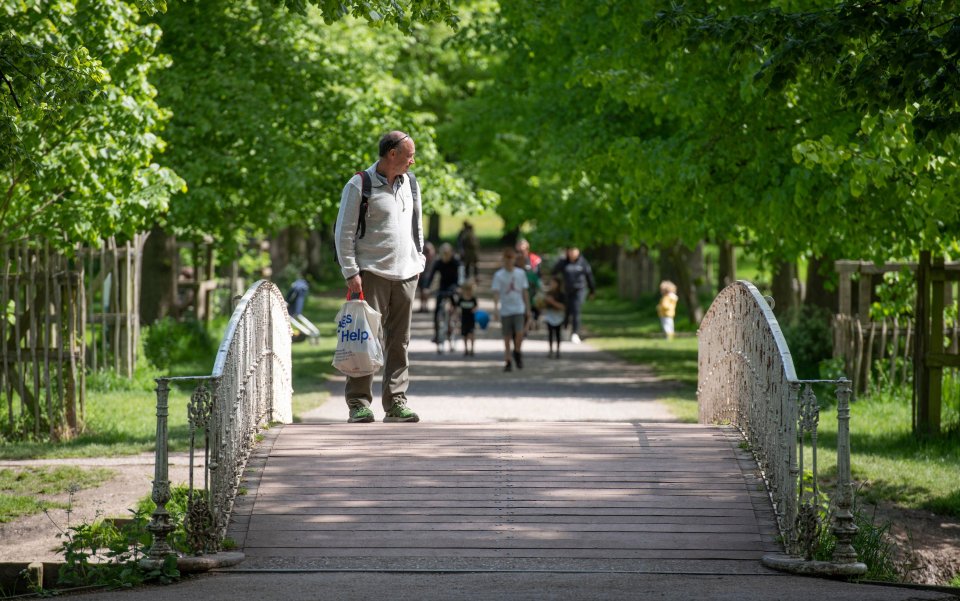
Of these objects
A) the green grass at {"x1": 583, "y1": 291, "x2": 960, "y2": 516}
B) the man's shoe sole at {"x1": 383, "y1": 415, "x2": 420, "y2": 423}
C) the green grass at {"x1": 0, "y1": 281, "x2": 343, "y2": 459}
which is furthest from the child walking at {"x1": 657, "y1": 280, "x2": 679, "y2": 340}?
the man's shoe sole at {"x1": 383, "y1": 415, "x2": 420, "y2": 423}

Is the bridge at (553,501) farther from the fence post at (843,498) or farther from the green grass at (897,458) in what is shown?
the green grass at (897,458)

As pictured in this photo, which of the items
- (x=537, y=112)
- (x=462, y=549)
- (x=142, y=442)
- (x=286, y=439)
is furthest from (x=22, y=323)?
(x=537, y=112)

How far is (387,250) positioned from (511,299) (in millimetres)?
10244

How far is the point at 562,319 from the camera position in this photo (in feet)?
77.9

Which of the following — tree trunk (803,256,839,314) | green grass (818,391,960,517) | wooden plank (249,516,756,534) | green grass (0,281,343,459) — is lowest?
green grass (818,391,960,517)

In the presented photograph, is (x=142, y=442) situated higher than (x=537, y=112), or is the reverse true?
(x=537, y=112)

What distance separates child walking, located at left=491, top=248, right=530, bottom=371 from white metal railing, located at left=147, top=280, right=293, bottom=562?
1001cm

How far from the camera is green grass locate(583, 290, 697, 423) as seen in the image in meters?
18.3

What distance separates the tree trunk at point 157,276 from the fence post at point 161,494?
52.3 feet

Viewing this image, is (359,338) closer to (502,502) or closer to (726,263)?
(502,502)

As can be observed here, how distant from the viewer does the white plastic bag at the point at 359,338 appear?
10.0 metres

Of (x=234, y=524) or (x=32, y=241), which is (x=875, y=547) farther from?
(x=32, y=241)

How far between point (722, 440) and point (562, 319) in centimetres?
1391

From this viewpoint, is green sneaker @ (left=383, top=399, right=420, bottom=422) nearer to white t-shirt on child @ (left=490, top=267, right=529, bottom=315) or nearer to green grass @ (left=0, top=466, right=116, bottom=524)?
green grass @ (left=0, top=466, right=116, bottom=524)
